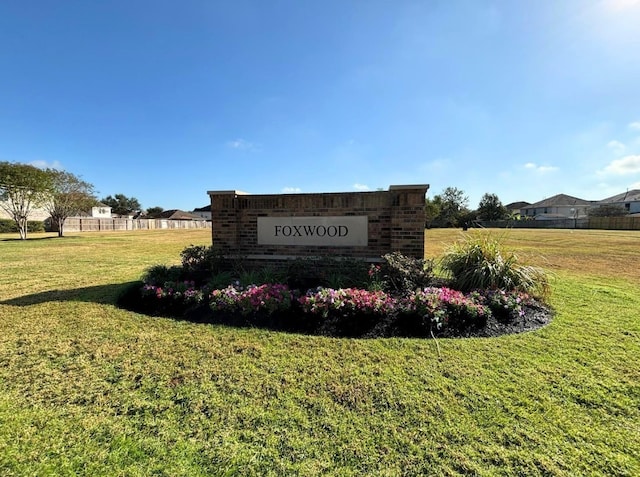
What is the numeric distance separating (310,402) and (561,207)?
8335 centimetres

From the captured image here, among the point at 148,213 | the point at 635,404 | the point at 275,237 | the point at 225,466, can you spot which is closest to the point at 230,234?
the point at 275,237

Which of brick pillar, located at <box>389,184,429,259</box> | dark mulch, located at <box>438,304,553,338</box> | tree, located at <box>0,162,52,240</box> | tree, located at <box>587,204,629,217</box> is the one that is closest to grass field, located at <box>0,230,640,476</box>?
dark mulch, located at <box>438,304,553,338</box>

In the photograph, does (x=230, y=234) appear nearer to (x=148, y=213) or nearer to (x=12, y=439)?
(x=12, y=439)

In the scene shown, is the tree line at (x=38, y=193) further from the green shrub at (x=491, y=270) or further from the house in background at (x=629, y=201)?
the house in background at (x=629, y=201)

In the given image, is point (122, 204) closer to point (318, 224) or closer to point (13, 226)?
point (13, 226)

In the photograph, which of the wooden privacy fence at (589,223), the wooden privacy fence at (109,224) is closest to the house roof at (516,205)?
the wooden privacy fence at (589,223)

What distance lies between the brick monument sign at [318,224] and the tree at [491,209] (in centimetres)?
6005

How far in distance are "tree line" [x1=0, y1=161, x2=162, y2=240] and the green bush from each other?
15167 mm

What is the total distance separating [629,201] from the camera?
6056cm

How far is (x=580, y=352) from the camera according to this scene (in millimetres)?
3381

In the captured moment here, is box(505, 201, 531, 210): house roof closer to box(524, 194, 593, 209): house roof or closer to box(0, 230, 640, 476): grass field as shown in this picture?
box(524, 194, 593, 209): house roof

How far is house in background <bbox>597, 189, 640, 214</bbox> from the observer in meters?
59.2

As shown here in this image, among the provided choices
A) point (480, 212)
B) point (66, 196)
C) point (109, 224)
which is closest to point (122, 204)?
point (109, 224)

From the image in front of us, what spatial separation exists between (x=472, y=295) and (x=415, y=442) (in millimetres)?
2950
